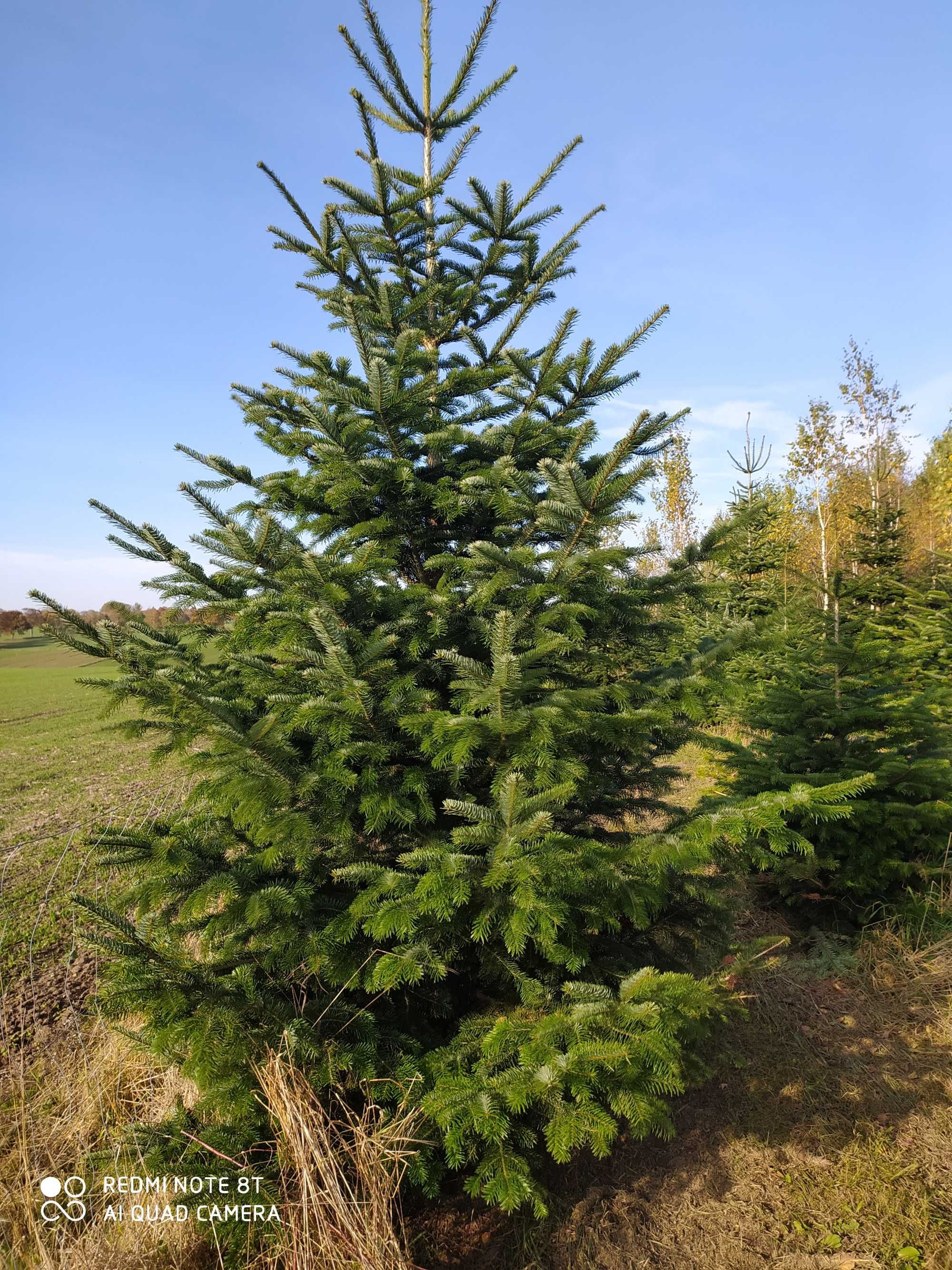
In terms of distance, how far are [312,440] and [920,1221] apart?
14.1 feet

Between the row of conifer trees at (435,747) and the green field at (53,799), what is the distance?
1.88ft

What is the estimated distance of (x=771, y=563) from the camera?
1023 cm

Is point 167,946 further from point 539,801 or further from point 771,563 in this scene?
point 771,563

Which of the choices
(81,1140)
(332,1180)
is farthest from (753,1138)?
(81,1140)

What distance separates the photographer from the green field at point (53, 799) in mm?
4332

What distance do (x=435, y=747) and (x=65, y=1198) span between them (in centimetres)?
226

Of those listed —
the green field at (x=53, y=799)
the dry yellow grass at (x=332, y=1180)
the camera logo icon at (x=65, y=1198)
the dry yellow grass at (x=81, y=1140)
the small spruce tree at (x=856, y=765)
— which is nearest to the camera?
the dry yellow grass at (x=332, y=1180)

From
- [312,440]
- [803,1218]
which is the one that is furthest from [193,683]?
[803,1218]

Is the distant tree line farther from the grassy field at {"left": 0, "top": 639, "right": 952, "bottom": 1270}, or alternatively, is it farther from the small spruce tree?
the small spruce tree

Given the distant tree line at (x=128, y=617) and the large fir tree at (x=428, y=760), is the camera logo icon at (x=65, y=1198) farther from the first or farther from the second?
the distant tree line at (x=128, y=617)

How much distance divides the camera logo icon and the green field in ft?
3.18

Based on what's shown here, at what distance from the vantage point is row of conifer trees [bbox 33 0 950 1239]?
1.99 metres

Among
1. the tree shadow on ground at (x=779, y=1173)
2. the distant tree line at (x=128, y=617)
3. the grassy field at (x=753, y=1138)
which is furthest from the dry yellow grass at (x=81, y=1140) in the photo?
the distant tree line at (x=128, y=617)

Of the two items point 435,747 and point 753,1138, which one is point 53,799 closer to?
point 435,747
